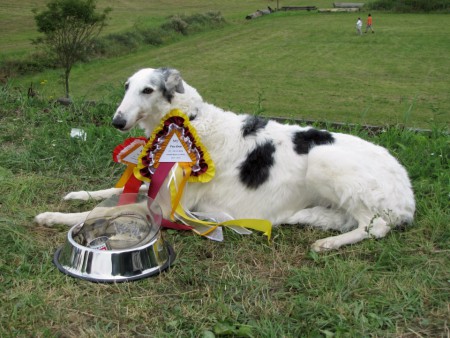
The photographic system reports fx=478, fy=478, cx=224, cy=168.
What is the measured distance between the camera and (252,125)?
3623 mm

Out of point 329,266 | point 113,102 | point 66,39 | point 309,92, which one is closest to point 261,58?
point 309,92

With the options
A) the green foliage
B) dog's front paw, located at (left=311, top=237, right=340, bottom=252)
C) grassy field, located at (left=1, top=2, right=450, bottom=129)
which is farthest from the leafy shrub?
the green foliage

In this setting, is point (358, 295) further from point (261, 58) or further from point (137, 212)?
point (261, 58)

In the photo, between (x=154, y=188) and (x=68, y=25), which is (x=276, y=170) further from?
(x=68, y=25)

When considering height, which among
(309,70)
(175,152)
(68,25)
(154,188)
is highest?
(68,25)

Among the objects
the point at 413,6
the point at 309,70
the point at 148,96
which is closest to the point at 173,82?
the point at 148,96

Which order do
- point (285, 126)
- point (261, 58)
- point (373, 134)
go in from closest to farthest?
point (285, 126) < point (373, 134) < point (261, 58)

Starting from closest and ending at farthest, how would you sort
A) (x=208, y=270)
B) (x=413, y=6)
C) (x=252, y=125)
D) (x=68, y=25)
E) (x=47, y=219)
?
(x=208, y=270) → (x=47, y=219) → (x=252, y=125) → (x=68, y=25) → (x=413, y=6)

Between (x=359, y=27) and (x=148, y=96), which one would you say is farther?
(x=359, y=27)

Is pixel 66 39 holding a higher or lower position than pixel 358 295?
higher

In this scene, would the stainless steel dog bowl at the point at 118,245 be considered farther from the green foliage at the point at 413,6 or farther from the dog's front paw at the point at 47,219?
the green foliage at the point at 413,6

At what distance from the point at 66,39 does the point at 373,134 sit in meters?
Answer: 7.01

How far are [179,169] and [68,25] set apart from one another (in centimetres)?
700

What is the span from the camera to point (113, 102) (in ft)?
19.7
